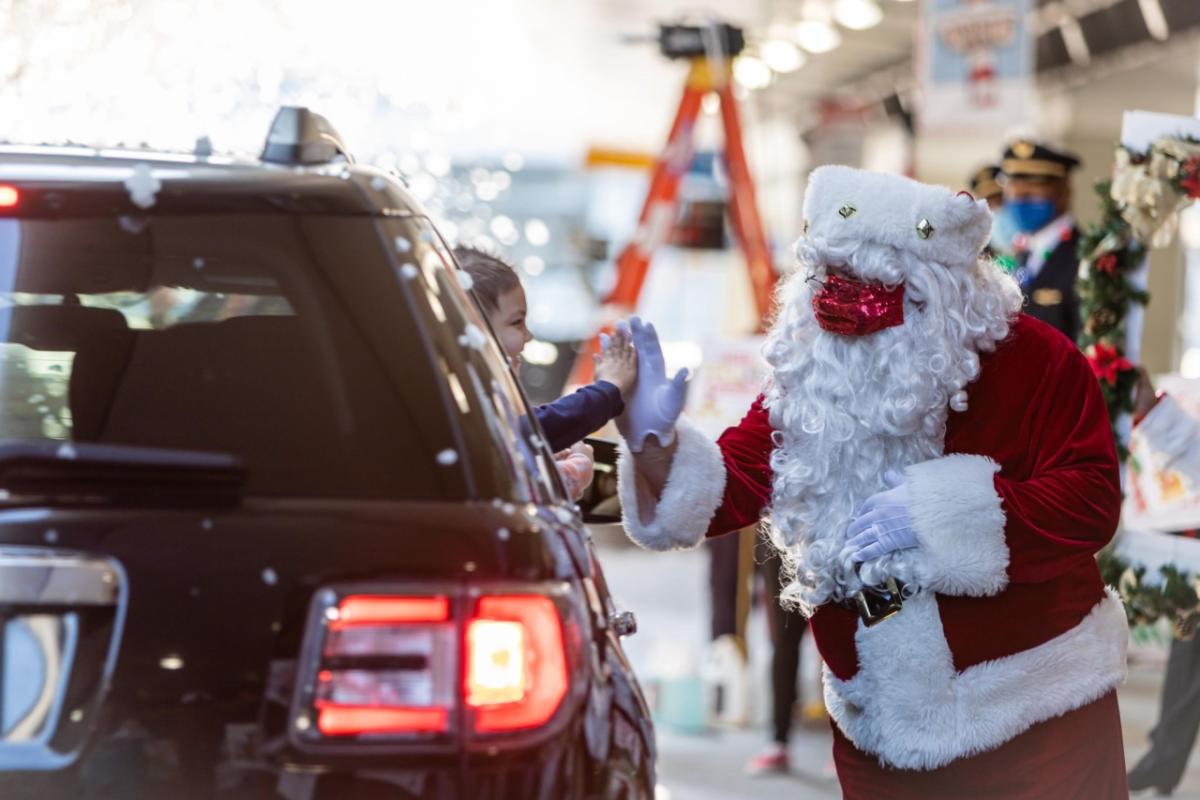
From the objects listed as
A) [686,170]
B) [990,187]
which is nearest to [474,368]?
[990,187]

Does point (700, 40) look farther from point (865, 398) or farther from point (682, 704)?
point (865, 398)

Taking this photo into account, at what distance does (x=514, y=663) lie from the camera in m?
1.80

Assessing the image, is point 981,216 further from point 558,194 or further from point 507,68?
point 558,194

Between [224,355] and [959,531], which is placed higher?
[224,355]

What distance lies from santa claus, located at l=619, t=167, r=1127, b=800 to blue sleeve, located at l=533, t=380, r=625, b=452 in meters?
0.12

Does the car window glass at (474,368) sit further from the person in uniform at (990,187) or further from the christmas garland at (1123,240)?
the person in uniform at (990,187)

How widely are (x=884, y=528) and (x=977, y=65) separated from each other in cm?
699

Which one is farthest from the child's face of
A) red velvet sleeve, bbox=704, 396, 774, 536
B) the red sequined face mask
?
the red sequined face mask

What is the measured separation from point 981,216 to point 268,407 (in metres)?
1.46

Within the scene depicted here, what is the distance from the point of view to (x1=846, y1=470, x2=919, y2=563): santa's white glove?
2750mm

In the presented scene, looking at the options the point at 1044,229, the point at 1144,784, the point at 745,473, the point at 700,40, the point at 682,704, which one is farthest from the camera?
the point at 700,40

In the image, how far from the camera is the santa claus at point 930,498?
2.75 meters

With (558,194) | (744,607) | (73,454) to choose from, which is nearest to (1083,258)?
(744,607)

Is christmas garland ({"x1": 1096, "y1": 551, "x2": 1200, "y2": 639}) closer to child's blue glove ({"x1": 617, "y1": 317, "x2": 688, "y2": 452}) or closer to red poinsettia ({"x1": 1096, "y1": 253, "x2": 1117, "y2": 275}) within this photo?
red poinsettia ({"x1": 1096, "y1": 253, "x2": 1117, "y2": 275})
